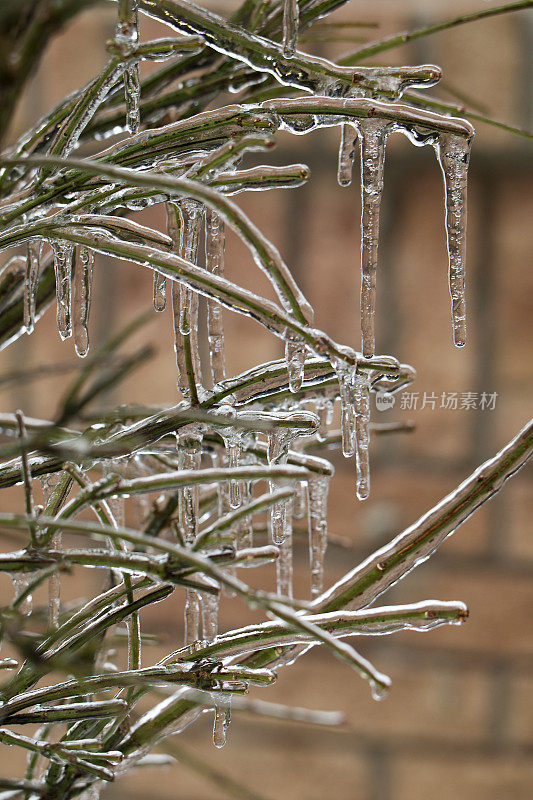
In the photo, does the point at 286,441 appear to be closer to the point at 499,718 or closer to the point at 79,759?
the point at 79,759

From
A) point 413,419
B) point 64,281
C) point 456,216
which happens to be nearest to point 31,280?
point 64,281

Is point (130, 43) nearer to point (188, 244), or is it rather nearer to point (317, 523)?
point (188, 244)

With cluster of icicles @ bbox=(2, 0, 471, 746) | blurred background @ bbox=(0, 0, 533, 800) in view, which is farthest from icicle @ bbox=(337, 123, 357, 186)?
blurred background @ bbox=(0, 0, 533, 800)

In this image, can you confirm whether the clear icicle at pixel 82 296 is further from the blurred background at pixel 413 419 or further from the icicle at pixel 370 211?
the blurred background at pixel 413 419

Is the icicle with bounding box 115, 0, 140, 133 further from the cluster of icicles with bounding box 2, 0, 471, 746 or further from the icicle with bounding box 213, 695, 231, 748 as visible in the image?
the icicle with bounding box 213, 695, 231, 748

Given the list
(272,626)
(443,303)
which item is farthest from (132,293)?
(272,626)
